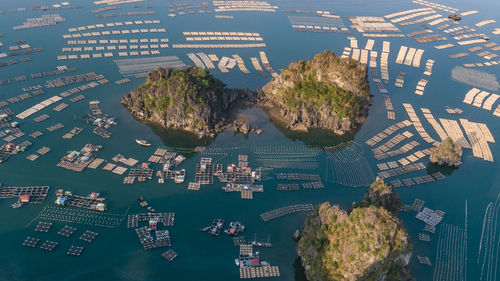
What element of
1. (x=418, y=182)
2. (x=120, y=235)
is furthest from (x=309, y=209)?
(x=120, y=235)

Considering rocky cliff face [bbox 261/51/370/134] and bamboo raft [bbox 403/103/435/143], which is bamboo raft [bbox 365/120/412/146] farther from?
rocky cliff face [bbox 261/51/370/134]

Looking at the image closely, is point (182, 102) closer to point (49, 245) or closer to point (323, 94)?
point (323, 94)

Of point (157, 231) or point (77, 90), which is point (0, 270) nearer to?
point (157, 231)

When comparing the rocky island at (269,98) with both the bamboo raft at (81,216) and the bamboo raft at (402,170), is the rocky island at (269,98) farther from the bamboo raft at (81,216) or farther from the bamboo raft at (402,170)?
the bamboo raft at (81,216)

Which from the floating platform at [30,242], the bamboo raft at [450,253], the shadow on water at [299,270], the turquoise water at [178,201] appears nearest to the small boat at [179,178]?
the turquoise water at [178,201]

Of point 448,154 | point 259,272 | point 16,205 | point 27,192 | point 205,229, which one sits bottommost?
point 259,272

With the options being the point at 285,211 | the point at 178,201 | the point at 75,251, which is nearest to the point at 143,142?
the point at 178,201
